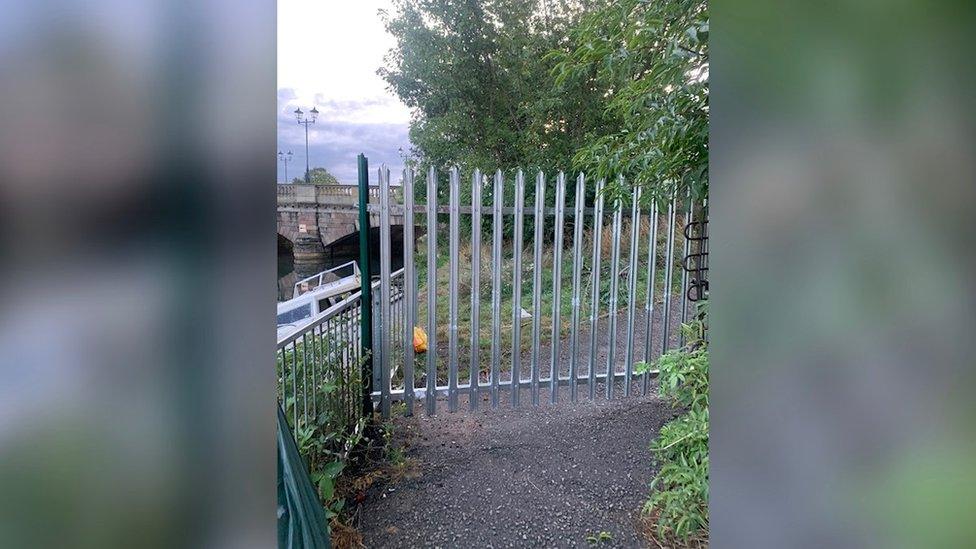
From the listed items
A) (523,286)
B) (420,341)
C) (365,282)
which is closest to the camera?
(365,282)

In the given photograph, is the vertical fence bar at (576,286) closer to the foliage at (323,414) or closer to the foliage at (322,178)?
the foliage at (323,414)

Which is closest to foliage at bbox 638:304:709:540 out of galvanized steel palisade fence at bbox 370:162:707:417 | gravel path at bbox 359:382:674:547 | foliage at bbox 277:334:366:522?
gravel path at bbox 359:382:674:547

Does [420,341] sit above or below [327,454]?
above

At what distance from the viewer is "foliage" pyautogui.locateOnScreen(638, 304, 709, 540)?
1.75 meters

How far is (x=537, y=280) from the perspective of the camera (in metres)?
3.07

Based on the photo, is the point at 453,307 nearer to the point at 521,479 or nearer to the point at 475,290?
the point at 475,290

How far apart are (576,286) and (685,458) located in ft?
4.62

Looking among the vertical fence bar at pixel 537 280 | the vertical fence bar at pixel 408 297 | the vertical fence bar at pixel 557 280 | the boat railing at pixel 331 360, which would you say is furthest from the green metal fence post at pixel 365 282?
the vertical fence bar at pixel 557 280

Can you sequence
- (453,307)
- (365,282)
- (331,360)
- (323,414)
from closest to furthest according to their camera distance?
(323,414) < (331,360) < (365,282) < (453,307)

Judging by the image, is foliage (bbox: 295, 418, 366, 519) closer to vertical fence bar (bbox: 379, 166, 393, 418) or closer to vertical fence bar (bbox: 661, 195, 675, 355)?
vertical fence bar (bbox: 379, 166, 393, 418)

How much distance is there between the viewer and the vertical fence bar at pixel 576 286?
302 centimetres

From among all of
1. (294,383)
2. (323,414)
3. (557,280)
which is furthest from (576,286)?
(294,383)
